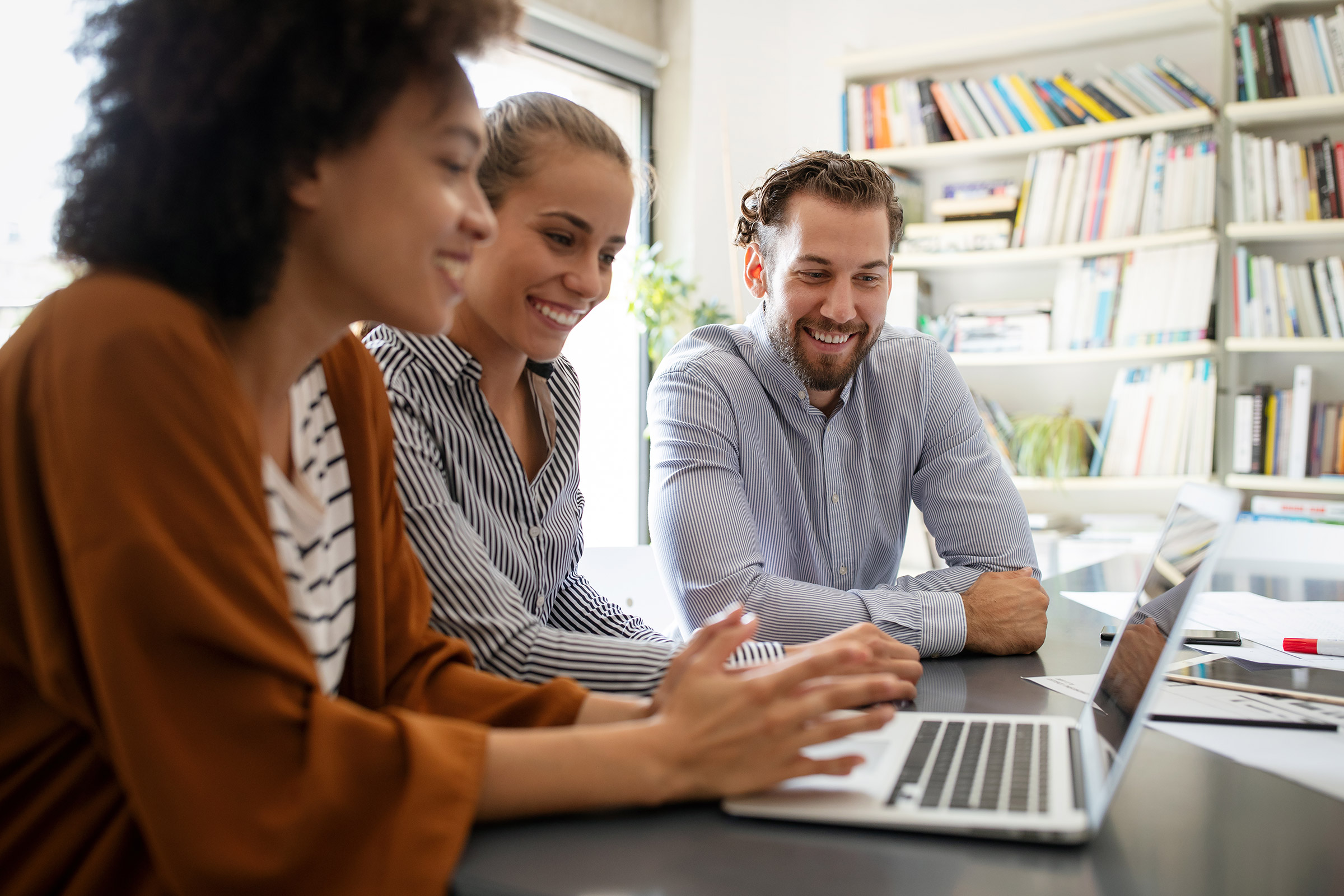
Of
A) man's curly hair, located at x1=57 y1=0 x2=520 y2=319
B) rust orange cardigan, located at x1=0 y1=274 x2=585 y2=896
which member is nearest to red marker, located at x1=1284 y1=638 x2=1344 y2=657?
rust orange cardigan, located at x1=0 y1=274 x2=585 y2=896

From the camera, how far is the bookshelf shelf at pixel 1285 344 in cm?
288

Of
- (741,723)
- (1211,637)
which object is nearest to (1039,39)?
(1211,637)

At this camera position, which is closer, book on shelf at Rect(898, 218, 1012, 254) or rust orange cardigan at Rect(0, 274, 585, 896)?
rust orange cardigan at Rect(0, 274, 585, 896)

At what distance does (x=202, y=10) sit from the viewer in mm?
658

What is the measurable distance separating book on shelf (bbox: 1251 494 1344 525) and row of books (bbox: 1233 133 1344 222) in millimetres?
854

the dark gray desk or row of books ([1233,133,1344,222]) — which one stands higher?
row of books ([1233,133,1344,222])

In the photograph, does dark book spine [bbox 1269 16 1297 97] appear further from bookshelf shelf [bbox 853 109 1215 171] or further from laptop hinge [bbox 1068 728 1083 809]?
laptop hinge [bbox 1068 728 1083 809]

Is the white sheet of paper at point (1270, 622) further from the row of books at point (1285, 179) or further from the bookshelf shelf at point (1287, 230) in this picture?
the row of books at point (1285, 179)

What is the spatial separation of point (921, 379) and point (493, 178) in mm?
942

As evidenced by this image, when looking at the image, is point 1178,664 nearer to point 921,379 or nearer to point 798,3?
point 921,379

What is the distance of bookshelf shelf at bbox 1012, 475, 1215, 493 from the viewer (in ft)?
10.3

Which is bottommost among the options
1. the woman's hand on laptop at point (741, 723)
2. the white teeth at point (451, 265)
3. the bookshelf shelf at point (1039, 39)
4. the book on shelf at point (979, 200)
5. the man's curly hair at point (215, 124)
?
the woman's hand on laptop at point (741, 723)

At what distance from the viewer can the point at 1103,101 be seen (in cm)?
327

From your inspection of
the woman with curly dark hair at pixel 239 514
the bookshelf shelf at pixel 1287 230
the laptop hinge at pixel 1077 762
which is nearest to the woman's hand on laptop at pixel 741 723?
the woman with curly dark hair at pixel 239 514
